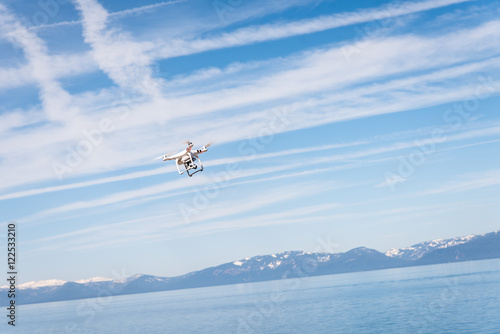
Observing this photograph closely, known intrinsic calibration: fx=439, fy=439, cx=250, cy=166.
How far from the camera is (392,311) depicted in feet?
645

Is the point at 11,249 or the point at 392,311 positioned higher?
the point at 11,249

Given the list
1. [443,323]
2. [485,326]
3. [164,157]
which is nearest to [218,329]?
[443,323]

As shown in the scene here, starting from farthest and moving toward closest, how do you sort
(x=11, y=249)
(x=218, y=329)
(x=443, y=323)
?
(x=218, y=329)
(x=443, y=323)
(x=11, y=249)

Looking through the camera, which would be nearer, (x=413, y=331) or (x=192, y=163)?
(x=192, y=163)

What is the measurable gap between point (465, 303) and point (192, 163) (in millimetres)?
193781

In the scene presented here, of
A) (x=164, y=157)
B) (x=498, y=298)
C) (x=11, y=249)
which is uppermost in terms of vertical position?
(x=164, y=157)

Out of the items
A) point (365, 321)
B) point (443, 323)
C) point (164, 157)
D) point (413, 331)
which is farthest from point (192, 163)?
point (365, 321)

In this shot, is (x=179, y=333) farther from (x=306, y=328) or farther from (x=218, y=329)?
(x=306, y=328)

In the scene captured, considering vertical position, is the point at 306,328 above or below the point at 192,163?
below

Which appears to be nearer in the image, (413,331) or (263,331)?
(413,331)

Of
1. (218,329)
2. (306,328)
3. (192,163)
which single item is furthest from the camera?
(218,329)

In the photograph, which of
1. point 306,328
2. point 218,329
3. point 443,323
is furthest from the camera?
point 218,329

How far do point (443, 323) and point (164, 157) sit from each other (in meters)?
142

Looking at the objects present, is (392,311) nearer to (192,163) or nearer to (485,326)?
(485,326)
